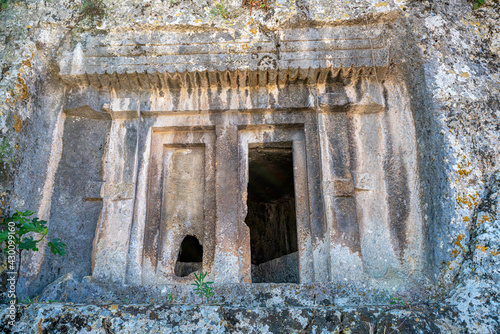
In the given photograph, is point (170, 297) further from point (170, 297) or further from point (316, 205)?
point (316, 205)

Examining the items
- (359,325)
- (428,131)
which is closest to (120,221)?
(359,325)

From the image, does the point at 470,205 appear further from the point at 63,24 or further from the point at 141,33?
the point at 63,24

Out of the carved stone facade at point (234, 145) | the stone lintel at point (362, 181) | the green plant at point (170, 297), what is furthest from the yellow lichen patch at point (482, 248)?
the green plant at point (170, 297)

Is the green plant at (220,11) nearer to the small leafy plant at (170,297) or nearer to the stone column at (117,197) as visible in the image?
the stone column at (117,197)

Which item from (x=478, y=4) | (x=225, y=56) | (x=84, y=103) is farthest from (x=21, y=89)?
(x=478, y=4)

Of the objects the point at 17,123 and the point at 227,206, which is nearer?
the point at 17,123

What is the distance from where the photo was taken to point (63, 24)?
4641 mm

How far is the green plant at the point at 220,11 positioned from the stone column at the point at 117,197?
4.48ft

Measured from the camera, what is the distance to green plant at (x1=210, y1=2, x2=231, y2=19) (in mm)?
4637

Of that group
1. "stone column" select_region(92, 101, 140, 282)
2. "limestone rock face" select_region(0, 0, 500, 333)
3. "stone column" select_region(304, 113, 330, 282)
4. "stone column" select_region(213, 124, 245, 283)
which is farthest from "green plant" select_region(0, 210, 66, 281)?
"stone column" select_region(304, 113, 330, 282)

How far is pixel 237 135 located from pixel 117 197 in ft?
4.57

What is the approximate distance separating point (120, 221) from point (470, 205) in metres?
3.17

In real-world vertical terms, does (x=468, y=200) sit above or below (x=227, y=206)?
below

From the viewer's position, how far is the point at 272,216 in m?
8.17
